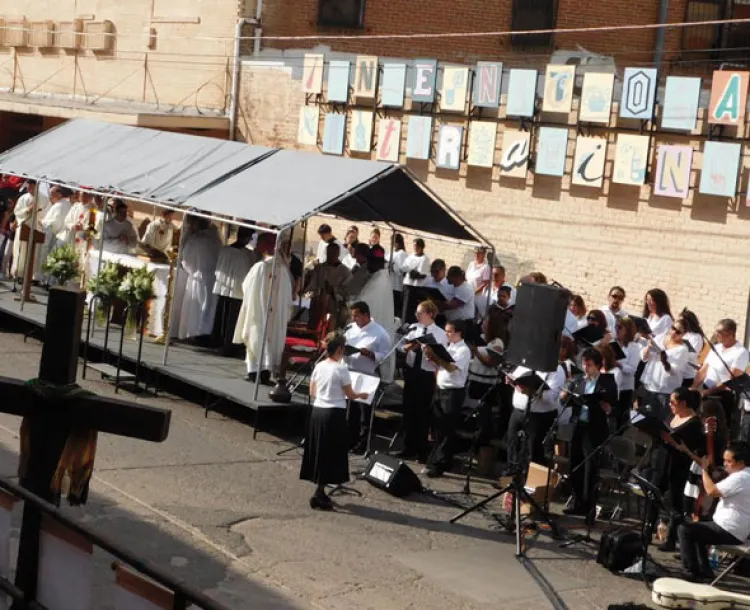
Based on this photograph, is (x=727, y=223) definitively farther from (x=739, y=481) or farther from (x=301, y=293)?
(x=739, y=481)

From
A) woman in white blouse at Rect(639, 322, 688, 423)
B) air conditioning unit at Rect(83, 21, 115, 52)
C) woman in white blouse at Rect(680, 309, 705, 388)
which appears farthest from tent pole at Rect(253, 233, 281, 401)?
air conditioning unit at Rect(83, 21, 115, 52)

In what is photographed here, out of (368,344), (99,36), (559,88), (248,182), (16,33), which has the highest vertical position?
(16,33)

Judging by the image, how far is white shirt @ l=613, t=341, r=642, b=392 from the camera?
14289 mm

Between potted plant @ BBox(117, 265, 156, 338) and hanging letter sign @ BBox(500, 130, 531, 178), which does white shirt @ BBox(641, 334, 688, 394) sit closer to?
potted plant @ BBox(117, 265, 156, 338)

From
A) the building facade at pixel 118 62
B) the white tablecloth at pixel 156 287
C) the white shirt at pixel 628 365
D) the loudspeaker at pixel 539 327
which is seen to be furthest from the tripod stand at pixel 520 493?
the building facade at pixel 118 62

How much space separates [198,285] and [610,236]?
6691mm

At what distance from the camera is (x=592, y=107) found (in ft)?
66.8

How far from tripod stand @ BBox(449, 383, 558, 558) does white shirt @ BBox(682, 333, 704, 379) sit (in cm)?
210

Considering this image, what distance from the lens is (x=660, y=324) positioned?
1538cm

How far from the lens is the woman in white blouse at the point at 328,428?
12070 mm

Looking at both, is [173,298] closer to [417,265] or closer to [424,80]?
[417,265]

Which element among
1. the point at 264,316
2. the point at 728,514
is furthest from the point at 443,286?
the point at 728,514

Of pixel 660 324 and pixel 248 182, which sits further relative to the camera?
pixel 248 182

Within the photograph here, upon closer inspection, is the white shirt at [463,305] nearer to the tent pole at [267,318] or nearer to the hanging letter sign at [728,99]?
the tent pole at [267,318]
